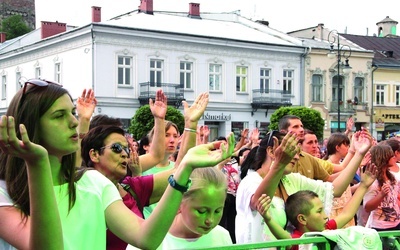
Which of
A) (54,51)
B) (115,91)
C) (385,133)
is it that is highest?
(54,51)

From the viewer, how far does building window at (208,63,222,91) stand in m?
35.3

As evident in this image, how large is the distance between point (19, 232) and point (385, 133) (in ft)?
134

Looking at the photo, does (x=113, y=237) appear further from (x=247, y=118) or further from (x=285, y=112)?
(x=247, y=118)

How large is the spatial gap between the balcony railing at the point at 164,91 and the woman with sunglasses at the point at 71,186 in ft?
96.4

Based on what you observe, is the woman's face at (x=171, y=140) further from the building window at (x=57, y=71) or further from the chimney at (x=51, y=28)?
the chimney at (x=51, y=28)

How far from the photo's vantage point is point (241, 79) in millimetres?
36344

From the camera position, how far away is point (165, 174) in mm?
3709

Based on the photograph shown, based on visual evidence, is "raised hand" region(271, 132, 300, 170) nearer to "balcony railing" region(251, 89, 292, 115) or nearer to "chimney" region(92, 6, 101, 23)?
"balcony railing" region(251, 89, 292, 115)

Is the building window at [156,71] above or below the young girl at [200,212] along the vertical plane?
above

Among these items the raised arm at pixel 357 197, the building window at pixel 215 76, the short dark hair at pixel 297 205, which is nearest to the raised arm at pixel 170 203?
the short dark hair at pixel 297 205

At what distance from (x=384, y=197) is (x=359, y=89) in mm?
35189

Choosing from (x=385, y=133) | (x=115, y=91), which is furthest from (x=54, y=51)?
(x=385, y=133)

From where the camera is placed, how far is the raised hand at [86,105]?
13.0 feet

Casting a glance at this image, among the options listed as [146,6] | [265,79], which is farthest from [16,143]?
[146,6]
